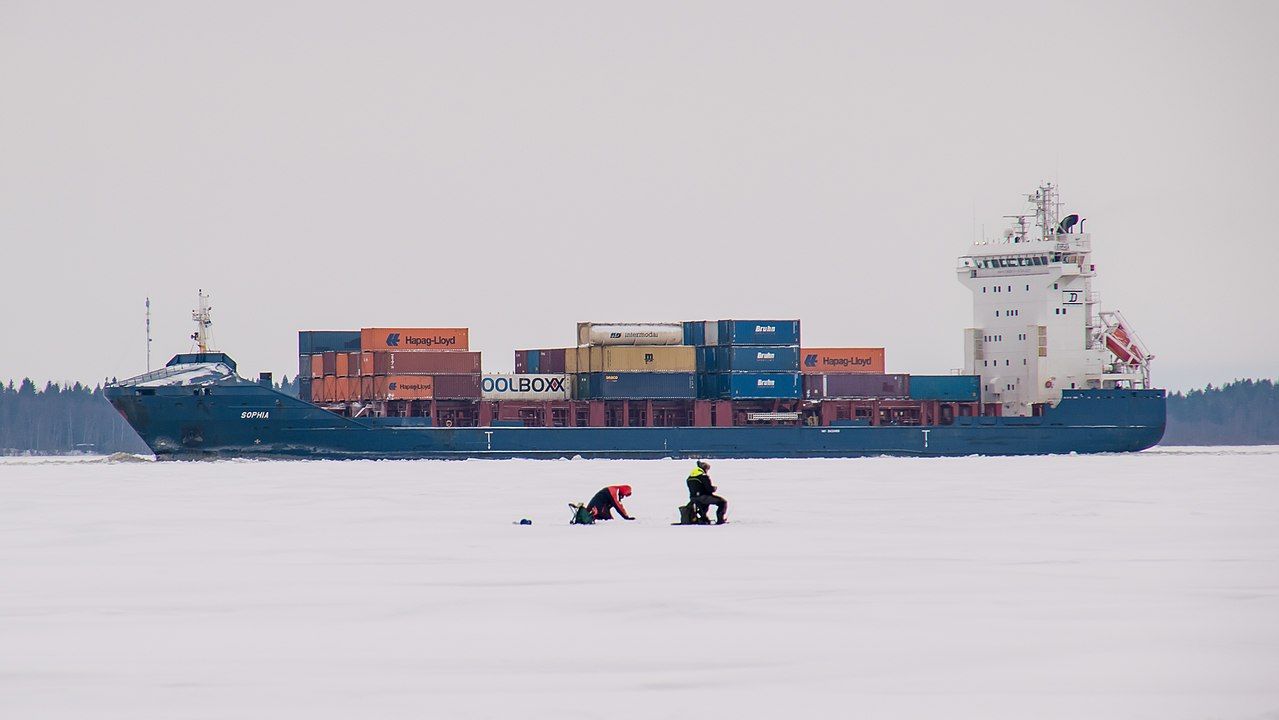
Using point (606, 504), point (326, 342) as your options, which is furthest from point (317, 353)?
point (606, 504)

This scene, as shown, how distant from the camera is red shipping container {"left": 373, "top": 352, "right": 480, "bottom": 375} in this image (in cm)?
6381

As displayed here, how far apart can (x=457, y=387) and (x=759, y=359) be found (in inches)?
518

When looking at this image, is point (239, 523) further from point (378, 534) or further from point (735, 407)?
point (735, 407)

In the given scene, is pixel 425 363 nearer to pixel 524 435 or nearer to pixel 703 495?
pixel 524 435

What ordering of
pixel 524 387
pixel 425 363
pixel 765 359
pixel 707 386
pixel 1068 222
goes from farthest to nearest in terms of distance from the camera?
pixel 1068 222
pixel 707 386
pixel 765 359
pixel 524 387
pixel 425 363

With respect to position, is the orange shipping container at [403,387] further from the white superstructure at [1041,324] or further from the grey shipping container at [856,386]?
the white superstructure at [1041,324]

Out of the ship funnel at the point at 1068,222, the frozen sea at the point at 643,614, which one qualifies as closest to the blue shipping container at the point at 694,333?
the ship funnel at the point at 1068,222

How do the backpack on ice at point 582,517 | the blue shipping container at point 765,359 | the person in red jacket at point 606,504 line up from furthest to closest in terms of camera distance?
the blue shipping container at point 765,359 < the person in red jacket at point 606,504 < the backpack on ice at point 582,517

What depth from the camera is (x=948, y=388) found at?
72.6 m

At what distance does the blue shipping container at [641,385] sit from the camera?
66.1m

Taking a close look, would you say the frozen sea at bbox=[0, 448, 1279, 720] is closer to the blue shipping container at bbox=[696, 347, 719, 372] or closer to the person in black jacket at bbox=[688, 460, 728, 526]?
the person in black jacket at bbox=[688, 460, 728, 526]

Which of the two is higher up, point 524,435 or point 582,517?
point 524,435

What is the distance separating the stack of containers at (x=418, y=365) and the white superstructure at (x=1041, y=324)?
85.0ft

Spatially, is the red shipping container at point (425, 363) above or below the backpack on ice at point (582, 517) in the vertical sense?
above
